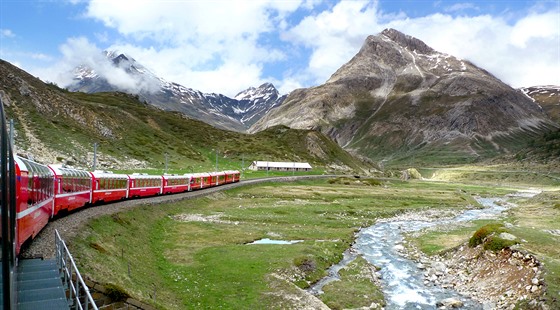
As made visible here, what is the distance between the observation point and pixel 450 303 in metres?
29.0

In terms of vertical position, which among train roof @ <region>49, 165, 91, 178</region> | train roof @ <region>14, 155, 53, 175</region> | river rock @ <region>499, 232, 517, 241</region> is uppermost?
train roof @ <region>14, 155, 53, 175</region>

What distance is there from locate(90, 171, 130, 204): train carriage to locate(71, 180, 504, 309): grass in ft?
18.4

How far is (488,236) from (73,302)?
122 ft

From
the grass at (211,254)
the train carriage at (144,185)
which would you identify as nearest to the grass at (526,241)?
the grass at (211,254)

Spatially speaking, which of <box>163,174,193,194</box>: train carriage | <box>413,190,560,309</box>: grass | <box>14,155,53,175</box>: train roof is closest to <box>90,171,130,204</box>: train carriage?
<box>163,174,193,194</box>: train carriage

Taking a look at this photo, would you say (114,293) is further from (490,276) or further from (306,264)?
(490,276)

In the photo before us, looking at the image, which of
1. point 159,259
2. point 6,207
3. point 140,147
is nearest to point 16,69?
point 140,147

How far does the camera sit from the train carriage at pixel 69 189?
121 feet

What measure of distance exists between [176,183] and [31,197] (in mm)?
58108

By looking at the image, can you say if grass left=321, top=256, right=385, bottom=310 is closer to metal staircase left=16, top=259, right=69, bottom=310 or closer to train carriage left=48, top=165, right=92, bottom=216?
metal staircase left=16, top=259, right=69, bottom=310

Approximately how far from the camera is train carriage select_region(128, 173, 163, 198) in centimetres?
6509

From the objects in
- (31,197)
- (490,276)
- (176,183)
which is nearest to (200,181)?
(176,183)

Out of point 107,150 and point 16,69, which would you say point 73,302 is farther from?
point 16,69

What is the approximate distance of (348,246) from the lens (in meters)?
46.8
